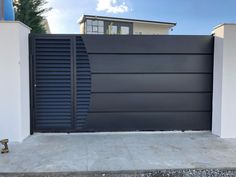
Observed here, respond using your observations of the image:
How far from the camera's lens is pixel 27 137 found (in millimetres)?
5340

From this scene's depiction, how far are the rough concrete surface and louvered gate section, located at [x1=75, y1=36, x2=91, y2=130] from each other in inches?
14.7

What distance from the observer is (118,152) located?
442cm

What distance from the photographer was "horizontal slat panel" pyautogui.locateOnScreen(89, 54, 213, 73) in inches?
222

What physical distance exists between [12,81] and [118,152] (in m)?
2.30

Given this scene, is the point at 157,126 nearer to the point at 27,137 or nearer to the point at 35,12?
the point at 27,137

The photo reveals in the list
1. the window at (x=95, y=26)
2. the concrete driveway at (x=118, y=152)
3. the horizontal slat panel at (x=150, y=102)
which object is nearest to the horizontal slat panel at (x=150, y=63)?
the horizontal slat panel at (x=150, y=102)

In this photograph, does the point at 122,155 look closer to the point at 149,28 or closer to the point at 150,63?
the point at 150,63

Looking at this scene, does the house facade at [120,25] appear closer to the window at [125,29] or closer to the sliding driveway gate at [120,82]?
the window at [125,29]

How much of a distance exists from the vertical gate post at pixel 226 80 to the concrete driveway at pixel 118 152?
1.04ft

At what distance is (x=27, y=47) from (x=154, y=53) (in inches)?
100

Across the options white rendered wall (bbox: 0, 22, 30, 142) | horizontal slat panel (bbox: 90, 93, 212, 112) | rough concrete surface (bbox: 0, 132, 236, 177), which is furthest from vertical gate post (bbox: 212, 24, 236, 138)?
white rendered wall (bbox: 0, 22, 30, 142)

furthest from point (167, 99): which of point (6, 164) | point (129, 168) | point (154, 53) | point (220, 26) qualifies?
point (6, 164)

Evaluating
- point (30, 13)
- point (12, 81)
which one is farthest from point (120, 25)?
point (12, 81)

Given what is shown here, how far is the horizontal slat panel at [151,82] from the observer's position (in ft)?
18.6
